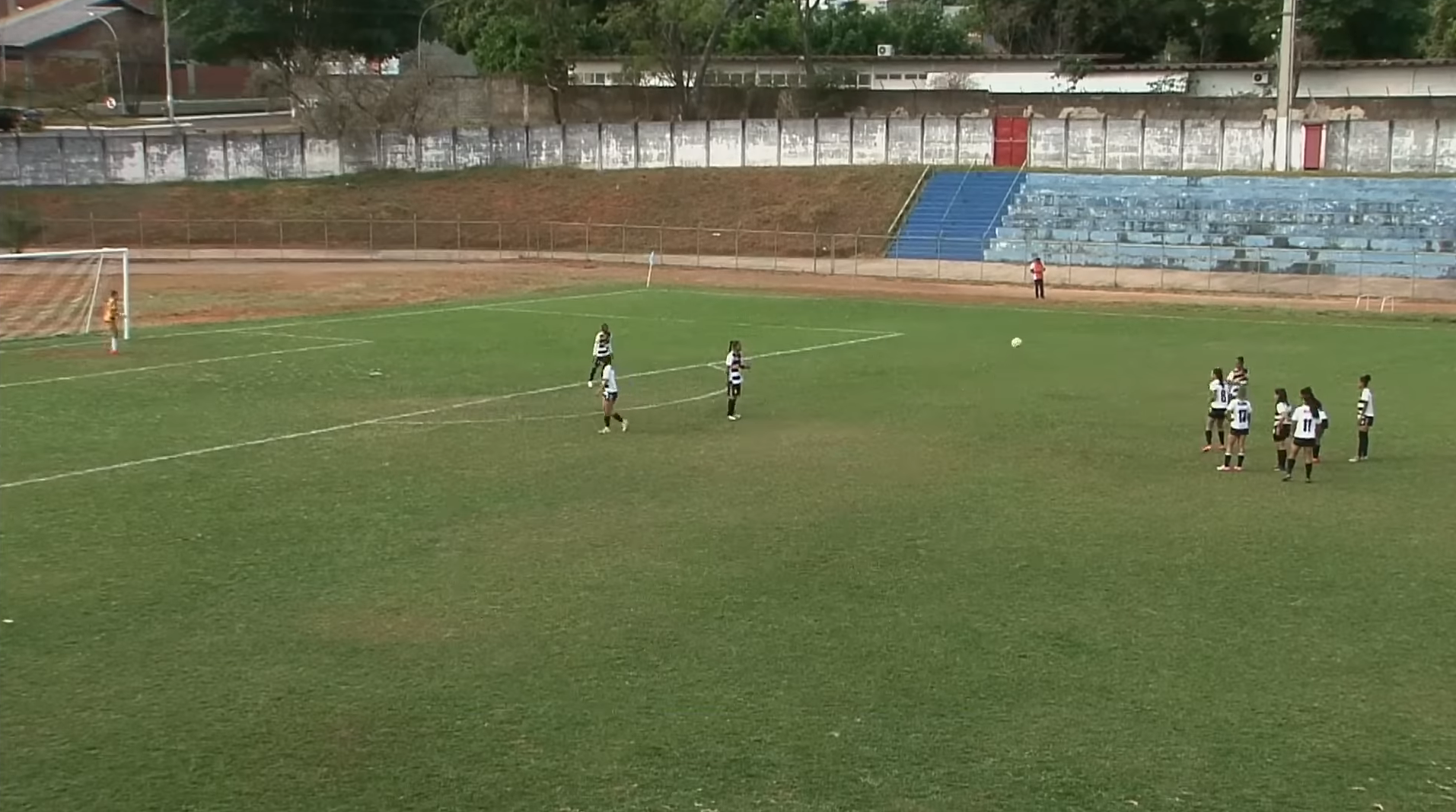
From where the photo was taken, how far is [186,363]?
33.8m

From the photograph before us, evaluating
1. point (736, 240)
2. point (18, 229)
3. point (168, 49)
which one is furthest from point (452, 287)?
point (168, 49)

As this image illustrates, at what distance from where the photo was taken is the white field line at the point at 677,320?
4075 cm

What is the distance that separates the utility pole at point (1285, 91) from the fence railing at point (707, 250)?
7.66 metres

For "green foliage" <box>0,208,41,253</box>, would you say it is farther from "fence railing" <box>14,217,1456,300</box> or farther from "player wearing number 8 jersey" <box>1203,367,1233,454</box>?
"player wearing number 8 jersey" <box>1203,367,1233,454</box>

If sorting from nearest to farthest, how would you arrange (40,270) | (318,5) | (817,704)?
(817,704)
(40,270)
(318,5)

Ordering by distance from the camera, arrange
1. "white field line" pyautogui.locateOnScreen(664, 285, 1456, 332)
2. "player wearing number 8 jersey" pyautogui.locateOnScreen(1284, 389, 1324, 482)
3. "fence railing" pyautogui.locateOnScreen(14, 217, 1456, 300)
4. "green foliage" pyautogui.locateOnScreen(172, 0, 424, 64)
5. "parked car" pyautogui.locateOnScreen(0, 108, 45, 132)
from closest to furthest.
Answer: "player wearing number 8 jersey" pyautogui.locateOnScreen(1284, 389, 1324, 482) → "white field line" pyautogui.locateOnScreen(664, 285, 1456, 332) → "fence railing" pyautogui.locateOnScreen(14, 217, 1456, 300) → "parked car" pyautogui.locateOnScreen(0, 108, 45, 132) → "green foliage" pyautogui.locateOnScreen(172, 0, 424, 64)

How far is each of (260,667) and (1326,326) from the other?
119 ft

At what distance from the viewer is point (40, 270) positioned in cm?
5084

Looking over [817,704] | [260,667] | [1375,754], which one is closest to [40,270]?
[260,667]

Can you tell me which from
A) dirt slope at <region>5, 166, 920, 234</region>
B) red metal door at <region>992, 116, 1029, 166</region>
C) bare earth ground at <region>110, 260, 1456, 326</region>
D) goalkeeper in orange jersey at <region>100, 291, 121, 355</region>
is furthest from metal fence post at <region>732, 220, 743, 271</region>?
goalkeeper in orange jersey at <region>100, 291, 121, 355</region>

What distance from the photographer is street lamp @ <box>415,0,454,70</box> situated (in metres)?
90.9

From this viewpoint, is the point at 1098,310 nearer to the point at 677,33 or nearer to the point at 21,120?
the point at 677,33

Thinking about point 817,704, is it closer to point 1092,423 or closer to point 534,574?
point 534,574

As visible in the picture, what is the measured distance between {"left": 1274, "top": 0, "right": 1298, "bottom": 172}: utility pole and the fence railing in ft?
25.1
